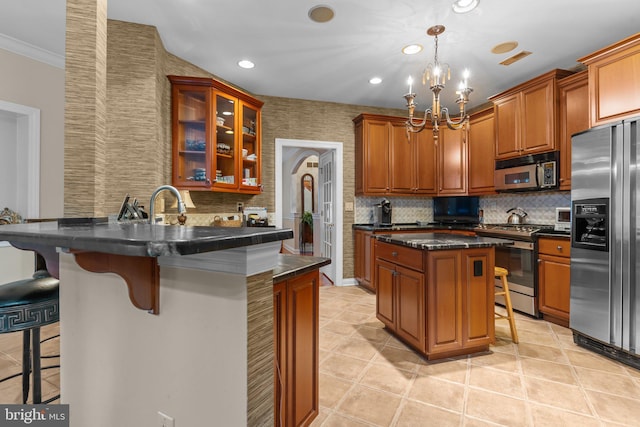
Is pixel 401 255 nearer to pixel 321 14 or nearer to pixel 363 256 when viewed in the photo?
pixel 363 256

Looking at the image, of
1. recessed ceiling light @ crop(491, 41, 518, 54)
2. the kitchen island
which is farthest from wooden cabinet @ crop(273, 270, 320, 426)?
recessed ceiling light @ crop(491, 41, 518, 54)

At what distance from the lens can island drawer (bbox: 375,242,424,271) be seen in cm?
222

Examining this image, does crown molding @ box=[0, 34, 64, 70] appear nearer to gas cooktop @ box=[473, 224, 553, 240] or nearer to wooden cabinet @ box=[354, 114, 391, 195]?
wooden cabinet @ box=[354, 114, 391, 195]

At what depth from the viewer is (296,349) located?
1.30m

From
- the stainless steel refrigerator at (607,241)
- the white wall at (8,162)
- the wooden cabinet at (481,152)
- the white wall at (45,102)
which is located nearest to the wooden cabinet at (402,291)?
the stainless steel refrigerator at (607,241)

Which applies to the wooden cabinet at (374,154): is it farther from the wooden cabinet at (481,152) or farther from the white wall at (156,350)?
the white wall at (156,350)

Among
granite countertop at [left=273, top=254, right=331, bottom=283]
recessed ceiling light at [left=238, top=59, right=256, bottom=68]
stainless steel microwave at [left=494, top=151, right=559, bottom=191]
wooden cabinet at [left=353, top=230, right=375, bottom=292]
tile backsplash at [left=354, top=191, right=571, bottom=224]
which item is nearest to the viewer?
granite countertop at [left=273, top=254, right=331, bottom=283]

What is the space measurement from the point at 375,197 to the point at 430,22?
2561 millimetres

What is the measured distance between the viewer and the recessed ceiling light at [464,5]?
86.4 inches

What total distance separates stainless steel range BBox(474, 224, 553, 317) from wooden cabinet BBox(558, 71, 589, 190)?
0.66 metres

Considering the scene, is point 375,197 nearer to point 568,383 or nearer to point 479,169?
point 479,169

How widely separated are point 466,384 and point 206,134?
124 inches

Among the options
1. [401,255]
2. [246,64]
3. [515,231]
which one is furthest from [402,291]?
[246,64]

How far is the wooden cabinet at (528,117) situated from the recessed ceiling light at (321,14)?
7.90ft
